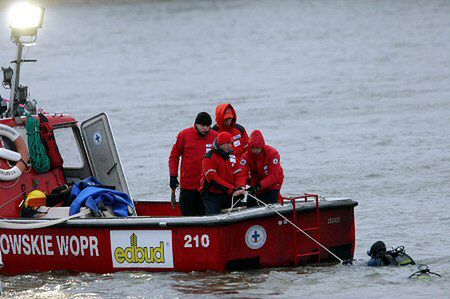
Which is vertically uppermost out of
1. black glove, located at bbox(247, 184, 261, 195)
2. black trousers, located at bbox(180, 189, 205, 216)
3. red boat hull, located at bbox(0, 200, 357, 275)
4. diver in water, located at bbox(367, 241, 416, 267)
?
black glove, located at bbox(247, 184, 261, 195)

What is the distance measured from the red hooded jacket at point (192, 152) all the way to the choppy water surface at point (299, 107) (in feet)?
3.96

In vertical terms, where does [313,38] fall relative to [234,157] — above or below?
above

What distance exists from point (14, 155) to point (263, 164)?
9.57 feet

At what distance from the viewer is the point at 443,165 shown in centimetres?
2081

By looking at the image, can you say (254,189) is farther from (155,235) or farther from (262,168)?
(155,235)

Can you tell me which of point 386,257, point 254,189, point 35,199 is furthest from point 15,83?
point 386,257

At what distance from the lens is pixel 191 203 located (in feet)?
44.1

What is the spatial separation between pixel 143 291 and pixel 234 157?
67.3 inches

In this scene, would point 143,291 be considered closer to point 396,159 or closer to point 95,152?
point 95,152

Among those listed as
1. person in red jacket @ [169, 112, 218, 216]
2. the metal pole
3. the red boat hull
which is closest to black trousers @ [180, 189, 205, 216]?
person in red jacket @ [169, 112, 218, 216]

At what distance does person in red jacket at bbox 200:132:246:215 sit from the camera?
12.7 metres

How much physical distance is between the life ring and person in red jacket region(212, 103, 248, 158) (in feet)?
7.47

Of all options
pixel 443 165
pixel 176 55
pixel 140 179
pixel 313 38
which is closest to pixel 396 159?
pixel 443 165

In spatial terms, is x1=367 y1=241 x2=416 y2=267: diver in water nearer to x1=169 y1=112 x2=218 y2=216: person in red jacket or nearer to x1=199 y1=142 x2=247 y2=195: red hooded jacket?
x1=199 y1=142 x2=247 y2=195: red hooded jacket
